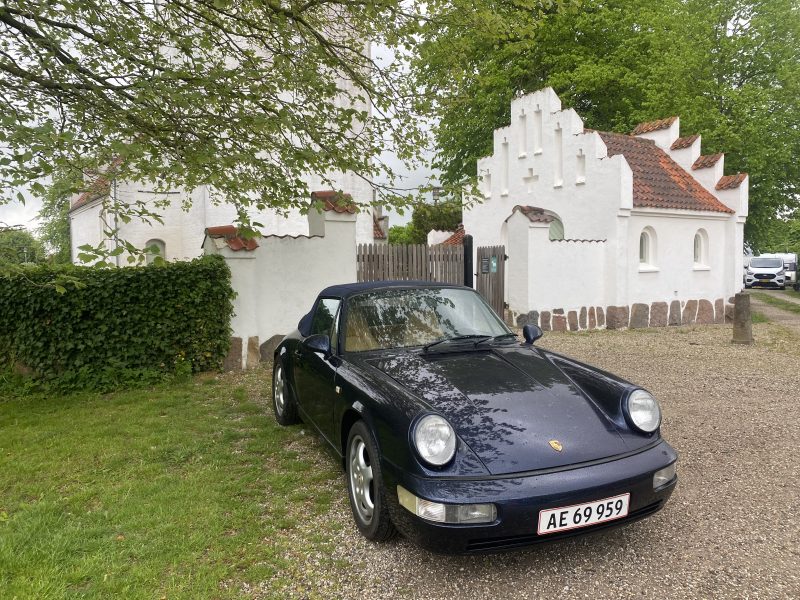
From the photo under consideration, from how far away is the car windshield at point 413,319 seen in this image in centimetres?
395

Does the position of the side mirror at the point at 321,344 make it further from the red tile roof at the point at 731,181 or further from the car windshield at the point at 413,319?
the red tile roof at the point at 731,181

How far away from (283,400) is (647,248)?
12.7m

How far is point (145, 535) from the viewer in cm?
324

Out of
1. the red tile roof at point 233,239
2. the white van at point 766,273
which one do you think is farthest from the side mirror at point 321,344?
the white van at point 766,273

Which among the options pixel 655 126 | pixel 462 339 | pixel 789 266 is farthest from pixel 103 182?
pixel 789 266

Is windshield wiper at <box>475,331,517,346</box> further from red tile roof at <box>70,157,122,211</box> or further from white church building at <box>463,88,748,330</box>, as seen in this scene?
white church building at <box>463,88,748,330</box>

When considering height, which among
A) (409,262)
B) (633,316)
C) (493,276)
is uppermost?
(409,262)

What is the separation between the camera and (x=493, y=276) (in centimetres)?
1295

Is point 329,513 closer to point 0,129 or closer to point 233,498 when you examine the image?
point 233,498

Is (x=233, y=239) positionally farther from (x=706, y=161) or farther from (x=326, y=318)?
(x=706, y=161)

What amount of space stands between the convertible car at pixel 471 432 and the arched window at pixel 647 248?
12.3 meters

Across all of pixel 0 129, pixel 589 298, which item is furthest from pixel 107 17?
pixel 589 298

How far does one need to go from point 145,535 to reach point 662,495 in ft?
10.1

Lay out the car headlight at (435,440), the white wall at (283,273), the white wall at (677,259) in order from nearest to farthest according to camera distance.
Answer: the car headlight at (435,440), the white wall at (283,273), the white wall at (677,259)
